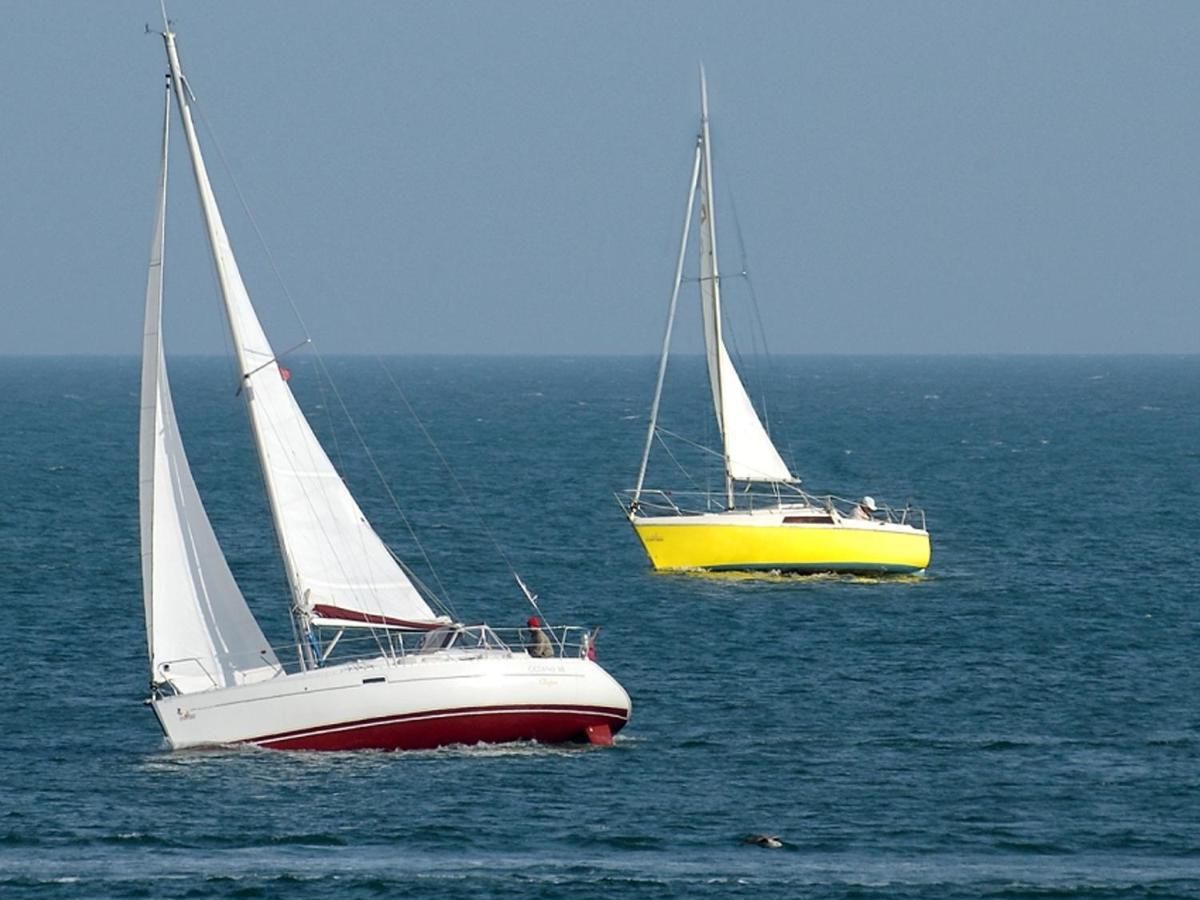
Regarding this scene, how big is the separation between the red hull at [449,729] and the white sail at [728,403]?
2740cm

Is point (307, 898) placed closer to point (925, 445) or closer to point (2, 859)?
point (2, 859)

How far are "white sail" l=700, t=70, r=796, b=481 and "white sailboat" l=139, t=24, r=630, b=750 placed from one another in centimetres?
2745

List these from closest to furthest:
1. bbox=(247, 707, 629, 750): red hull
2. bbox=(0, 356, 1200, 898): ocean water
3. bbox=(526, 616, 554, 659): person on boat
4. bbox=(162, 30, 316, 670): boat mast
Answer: bbox=(0, 356, 1200, 898): ocean water
bbox=(162, 30, 316, 670): boat mast
bbox=(247, 707, 629, 750): red hull
bbox=(526, 616, 554, 659): person on boat

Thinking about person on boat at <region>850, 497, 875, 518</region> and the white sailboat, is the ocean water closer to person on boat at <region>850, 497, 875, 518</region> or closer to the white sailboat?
the white sailboat

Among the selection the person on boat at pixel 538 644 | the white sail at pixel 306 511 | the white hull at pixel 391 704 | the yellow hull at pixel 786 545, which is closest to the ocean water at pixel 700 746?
the white hull at pixel 391 704

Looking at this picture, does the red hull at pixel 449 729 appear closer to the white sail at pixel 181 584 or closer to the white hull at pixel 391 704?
the white hull at pixel 391 704

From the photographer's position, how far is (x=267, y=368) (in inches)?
1614

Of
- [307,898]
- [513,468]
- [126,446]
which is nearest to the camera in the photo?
[307,898]

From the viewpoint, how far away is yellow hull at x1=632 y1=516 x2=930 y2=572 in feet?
219

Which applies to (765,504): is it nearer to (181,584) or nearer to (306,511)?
(306,511)

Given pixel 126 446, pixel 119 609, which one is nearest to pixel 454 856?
pixel 119 609

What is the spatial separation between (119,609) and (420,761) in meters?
23.3

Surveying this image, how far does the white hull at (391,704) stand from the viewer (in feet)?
133

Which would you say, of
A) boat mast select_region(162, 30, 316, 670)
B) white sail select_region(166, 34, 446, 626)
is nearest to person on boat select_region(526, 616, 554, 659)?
white sail select_region(166, 34, 446, 626)
